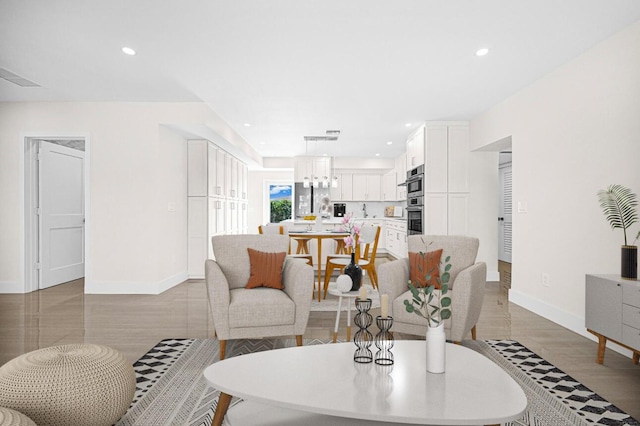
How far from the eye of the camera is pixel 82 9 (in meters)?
3.07

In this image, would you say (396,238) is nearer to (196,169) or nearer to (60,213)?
(196,169)

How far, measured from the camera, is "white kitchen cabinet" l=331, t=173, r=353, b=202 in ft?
36.5

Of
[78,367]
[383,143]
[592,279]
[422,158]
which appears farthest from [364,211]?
[78,367]

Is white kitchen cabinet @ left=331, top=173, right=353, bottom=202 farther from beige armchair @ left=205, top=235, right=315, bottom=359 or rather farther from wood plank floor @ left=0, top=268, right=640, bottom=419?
beige armchair @ left=205, top=235, right=315, bottom=359

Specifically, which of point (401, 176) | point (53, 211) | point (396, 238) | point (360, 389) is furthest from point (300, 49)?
point (401, 176)

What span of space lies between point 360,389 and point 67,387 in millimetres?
1291

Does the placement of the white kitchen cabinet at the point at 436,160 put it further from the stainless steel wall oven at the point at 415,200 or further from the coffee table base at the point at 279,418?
the coffee table base at the point at 279,418

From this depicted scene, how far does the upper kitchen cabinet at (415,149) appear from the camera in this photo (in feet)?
22.3

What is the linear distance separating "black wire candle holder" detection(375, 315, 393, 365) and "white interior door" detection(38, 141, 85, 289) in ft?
18.7

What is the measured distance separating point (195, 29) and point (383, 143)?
581 centimetres

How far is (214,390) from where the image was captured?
8.27 ft

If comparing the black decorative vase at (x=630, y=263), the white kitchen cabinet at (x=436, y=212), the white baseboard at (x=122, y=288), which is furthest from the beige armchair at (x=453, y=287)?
the white baseboard at (x=122, y=288)

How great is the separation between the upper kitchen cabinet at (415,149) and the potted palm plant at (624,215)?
372 cm

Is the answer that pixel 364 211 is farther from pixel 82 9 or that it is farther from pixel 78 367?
pixel 78 367
